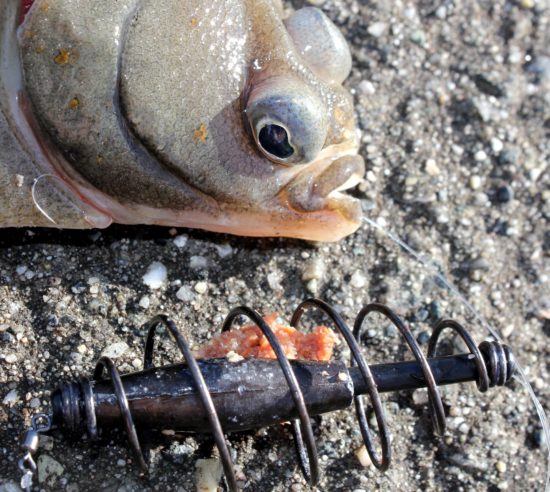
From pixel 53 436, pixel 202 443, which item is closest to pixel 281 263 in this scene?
pixel 202 443

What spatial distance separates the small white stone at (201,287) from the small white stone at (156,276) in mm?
138

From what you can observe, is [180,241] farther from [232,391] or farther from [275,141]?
[232,391]

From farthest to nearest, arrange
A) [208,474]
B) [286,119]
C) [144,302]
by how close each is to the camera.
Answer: [144,302] < [208,474] < [286,119]

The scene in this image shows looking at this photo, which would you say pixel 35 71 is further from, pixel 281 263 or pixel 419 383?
pixel 419 383

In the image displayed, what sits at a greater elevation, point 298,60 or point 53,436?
point 298,60

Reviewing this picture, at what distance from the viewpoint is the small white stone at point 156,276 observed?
354 cm

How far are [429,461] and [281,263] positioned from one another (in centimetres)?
105

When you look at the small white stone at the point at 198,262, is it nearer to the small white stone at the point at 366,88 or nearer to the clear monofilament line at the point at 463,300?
the clear monofilament line at the point at 463,300

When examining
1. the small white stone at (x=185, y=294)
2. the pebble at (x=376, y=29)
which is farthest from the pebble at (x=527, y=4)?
the small white stone at (x=185, y=294)

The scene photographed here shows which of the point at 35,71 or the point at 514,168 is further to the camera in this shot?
the point at 514,168

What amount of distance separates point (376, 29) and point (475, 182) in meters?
0.94

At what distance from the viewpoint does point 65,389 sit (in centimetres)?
260

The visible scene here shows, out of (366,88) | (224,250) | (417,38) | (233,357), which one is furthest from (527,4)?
(233,357)

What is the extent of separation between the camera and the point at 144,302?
138 inches
